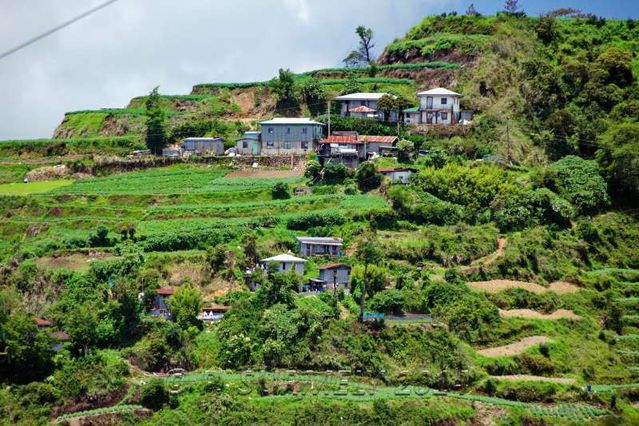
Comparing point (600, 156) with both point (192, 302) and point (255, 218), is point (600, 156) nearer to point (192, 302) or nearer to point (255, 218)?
point (255, 218)

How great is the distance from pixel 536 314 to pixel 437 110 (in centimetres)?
Answer: 2098

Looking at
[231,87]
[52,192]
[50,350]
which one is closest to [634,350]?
[50,350]

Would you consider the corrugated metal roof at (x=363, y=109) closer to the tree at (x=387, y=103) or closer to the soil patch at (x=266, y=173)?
the tree at (x=387, y=103)

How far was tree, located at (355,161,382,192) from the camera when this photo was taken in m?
59.6

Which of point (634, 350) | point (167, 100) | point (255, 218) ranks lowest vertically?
point (634, 350)

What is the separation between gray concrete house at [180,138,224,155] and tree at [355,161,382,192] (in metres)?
12.2

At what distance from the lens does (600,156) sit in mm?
60875

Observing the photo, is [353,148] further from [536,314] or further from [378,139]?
[536,314]

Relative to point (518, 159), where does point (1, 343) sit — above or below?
below

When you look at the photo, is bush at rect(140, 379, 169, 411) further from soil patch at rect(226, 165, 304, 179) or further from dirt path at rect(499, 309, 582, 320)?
soil patch at rect(226, 165, 304, 179)

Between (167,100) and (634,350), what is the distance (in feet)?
139

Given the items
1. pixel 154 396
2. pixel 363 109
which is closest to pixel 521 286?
pixel 154 396

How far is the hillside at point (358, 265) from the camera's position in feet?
141

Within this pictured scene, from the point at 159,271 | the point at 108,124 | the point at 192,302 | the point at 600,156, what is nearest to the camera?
the point at 192,302
